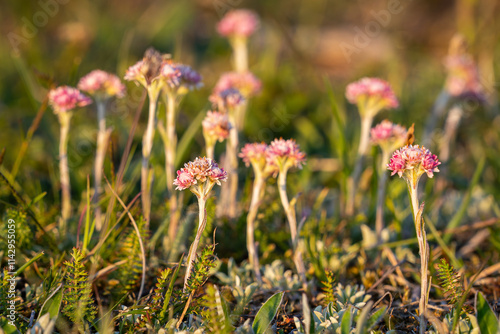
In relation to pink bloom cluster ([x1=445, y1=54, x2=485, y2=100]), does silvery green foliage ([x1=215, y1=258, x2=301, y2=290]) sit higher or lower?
lower

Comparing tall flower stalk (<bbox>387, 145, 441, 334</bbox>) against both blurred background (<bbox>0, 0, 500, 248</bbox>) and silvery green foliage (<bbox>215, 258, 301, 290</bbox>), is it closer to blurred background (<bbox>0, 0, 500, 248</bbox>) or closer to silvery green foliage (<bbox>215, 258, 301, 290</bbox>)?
silvery green foliage (<bbox>215, 258, 301, 290</bbox>)

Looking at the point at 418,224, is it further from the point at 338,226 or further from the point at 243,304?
the point at 338,226

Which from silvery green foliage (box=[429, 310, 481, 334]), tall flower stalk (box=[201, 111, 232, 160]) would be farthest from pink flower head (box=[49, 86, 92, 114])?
silvery green foliage (box=[429, 310, 481, 334])

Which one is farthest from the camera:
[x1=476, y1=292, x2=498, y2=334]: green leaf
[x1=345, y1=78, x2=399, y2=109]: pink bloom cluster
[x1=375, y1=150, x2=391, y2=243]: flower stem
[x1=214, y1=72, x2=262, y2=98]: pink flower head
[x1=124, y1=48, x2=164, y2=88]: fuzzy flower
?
[x1=214, y1=72, x2=262, y2=98]: pink flower head

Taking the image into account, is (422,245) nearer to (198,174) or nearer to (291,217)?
(291,217)

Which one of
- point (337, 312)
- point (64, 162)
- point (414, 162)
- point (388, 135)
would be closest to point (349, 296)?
point (337, 312)

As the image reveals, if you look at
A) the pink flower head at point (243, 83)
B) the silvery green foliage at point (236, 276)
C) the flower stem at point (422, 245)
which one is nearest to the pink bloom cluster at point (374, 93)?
the pink flower head at point (243, 83)
